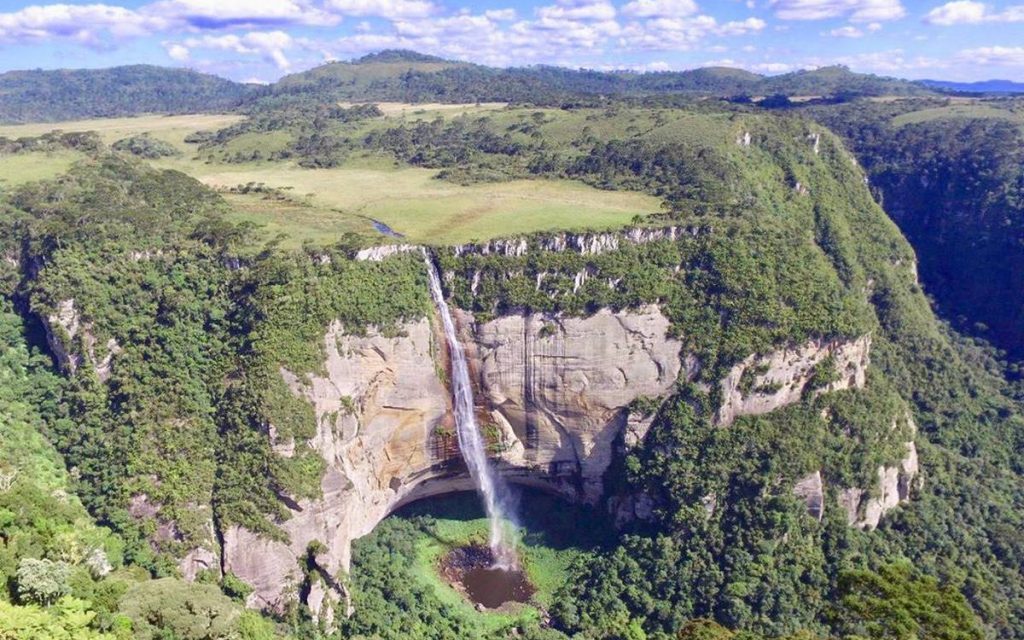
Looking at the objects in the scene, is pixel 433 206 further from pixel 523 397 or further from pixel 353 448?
pixel 353 448

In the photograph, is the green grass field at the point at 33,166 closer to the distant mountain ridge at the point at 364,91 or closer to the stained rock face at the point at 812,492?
the stained rock face at the point at 812,492

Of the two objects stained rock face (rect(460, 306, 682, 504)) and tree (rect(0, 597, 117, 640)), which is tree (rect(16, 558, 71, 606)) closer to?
tree (rect(0, 597, 117, 640))

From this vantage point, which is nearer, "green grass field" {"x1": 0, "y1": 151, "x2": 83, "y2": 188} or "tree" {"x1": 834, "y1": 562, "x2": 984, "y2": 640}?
"tree" {"x1": 834, "y1": 562, "x2": 984, "y2": 640}

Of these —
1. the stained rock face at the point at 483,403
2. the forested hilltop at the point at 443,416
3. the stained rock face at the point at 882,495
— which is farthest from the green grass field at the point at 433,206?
the stained rock face at the point at 882,495

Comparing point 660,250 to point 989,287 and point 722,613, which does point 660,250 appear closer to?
point 722,613

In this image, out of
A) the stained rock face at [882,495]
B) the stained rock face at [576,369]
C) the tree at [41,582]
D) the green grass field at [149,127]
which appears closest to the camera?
the tree at [41,582]

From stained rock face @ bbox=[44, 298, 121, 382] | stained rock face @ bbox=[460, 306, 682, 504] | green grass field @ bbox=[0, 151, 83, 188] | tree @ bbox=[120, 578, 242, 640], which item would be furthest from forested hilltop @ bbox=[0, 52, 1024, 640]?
tree @ bbox=[120, 578, 242, 640]
